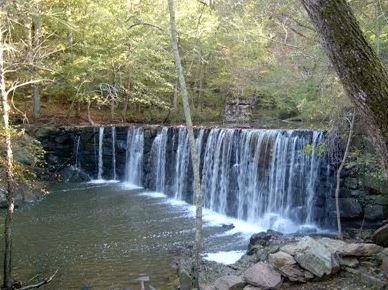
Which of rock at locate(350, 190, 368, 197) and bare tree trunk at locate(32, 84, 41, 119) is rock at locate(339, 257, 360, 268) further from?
bare tree trunk at locate(32, 84, 41, 119)

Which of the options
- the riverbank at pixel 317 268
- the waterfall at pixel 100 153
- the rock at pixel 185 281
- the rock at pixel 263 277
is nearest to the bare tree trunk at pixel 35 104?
the waterfall at pixel 100 153

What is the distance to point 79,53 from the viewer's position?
68.2ft

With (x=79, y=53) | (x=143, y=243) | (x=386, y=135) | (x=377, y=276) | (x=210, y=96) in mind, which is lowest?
(x=143, y=243)

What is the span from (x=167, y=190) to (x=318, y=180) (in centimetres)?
662

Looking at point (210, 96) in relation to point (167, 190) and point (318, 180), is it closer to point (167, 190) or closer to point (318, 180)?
point (167, 190)

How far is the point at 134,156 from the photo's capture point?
61.7 feet

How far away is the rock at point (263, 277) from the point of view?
6.21 metres

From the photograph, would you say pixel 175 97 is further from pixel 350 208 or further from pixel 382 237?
pixel 382 237

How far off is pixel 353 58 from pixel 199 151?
1280cm

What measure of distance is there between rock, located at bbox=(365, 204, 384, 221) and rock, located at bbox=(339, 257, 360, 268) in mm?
4375

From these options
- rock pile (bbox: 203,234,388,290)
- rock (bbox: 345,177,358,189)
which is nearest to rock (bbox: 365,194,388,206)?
rock (bbox: 345,177,358,189)

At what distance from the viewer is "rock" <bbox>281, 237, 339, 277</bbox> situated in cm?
613

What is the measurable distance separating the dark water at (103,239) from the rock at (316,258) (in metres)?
2.69

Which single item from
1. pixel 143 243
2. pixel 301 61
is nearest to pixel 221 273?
pixel 143 243
